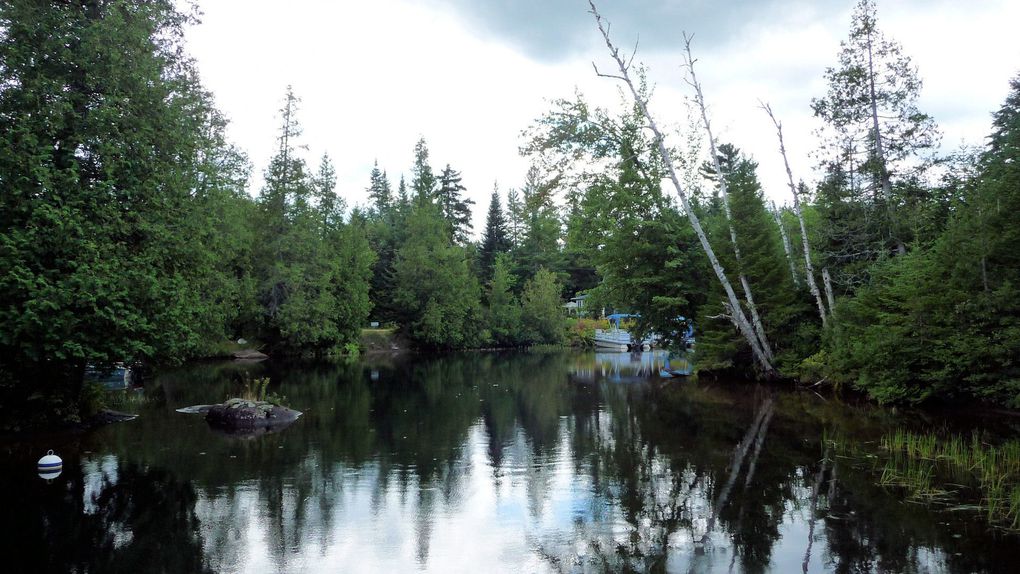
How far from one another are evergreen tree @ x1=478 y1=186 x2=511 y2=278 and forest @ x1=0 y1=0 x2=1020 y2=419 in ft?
89.3

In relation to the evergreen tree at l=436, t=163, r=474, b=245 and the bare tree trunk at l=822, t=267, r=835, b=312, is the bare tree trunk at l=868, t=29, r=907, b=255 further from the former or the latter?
the evergreen tree at l=436, t=163, r=474, b=245

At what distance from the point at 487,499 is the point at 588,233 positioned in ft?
61.7

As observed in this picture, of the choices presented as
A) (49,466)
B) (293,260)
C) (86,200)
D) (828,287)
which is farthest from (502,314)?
(49,466)

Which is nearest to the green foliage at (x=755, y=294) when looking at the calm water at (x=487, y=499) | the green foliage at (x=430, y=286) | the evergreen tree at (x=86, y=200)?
the calm water at (x=487, y=499)

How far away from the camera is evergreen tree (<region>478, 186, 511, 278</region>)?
223ft

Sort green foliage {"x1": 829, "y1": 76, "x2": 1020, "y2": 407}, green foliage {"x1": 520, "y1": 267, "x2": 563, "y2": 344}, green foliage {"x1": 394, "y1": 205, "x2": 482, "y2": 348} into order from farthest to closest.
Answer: green foliage {"x1": 520, "y1": 267, "x2": 563, "y2": 344}
green foliage {"x1": 394, "y1": 205, "x2": 482, "y2": 348}
green foliage {"x1": 829, "y1": 76, "x2": 1020, "y2": 407}

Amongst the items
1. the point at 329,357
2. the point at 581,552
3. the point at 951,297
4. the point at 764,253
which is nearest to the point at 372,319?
the point at 329,357

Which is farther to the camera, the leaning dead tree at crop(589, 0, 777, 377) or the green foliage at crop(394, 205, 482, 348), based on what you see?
the green foliage at crop(394, 205, 482, 348)

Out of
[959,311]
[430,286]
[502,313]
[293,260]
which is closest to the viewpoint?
[959,311]

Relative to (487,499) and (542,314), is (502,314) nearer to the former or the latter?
(542,314)

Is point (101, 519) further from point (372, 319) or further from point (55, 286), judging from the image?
point (372, 319)

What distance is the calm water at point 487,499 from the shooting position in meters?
6.32

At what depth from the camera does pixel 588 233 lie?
26.4 m

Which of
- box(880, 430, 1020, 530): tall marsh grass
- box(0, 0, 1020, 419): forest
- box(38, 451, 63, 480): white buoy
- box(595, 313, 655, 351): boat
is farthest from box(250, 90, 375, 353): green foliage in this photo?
box(880, 430, 1020, 530): tall marsh grass
